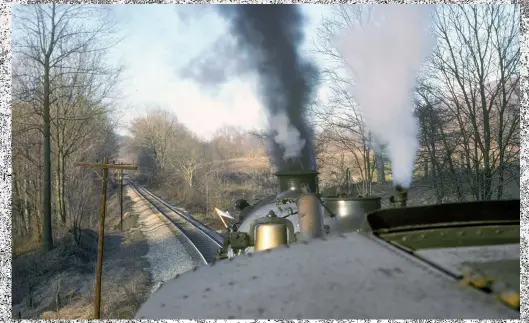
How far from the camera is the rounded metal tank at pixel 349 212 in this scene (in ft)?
22.3

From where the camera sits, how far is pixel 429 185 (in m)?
14.3

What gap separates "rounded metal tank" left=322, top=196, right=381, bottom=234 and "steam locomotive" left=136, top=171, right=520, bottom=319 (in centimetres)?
424

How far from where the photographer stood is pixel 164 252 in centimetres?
1445

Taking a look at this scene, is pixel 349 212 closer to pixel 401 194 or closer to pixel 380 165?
pixel 401 194

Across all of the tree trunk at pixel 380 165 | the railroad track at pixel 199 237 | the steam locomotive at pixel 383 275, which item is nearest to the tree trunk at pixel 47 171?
the railroad track at pixel 199 237

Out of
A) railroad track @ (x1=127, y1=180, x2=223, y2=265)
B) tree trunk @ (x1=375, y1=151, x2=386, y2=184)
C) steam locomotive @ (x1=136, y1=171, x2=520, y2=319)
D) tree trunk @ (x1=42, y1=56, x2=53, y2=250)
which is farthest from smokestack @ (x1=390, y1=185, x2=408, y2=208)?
tree trunk @ (x1=375, y1=151, x2=386, y2=184)

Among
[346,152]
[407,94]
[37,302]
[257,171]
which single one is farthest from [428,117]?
[257,171]

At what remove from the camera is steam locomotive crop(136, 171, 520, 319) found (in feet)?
5.36

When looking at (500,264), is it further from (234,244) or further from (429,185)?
(429,185)

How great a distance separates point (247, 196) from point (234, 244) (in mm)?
21949

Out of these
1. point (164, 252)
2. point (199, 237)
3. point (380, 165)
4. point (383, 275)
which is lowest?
point (164, 252)

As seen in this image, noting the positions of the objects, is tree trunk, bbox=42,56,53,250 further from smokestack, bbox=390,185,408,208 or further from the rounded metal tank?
smokestack, bbox=390,185,408,208

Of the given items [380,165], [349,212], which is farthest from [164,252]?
[380,165]

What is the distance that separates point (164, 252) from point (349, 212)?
30.8 ft
